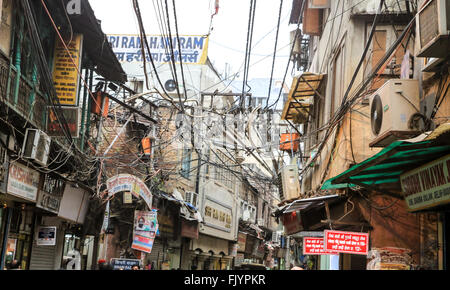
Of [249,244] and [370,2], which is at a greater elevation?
[370,2]

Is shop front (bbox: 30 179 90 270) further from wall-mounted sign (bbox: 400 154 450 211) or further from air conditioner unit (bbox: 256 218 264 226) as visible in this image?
air conditioner unit (bbox: 256 218 264 226)

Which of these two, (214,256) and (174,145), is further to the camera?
(214,256)

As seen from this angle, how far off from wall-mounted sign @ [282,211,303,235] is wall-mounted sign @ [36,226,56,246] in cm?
738

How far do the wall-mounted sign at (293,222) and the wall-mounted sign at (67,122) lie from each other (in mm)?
7223

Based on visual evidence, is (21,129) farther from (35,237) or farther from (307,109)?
(307,109)

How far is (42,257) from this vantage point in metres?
18.0

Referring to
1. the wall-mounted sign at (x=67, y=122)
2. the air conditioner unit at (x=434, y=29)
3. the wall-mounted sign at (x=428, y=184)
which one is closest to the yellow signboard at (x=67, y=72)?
the wall-mounted sign at (x=67, y=122)

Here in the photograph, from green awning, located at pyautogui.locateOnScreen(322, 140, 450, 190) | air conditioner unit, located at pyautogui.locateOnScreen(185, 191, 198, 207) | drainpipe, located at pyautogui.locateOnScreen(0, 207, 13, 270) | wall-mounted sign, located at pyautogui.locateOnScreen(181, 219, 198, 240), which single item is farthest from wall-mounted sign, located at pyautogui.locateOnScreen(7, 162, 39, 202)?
air conditioner unit, located at pyautogui.locateOnScreen(185, 191, 198, 207)

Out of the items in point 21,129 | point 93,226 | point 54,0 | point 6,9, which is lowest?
point 93,226

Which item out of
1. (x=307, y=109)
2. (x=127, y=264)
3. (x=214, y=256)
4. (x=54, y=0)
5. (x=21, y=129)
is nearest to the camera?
(x=21, y=129)

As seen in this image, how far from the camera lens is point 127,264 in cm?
1889

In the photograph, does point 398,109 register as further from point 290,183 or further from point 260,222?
point 260,222
